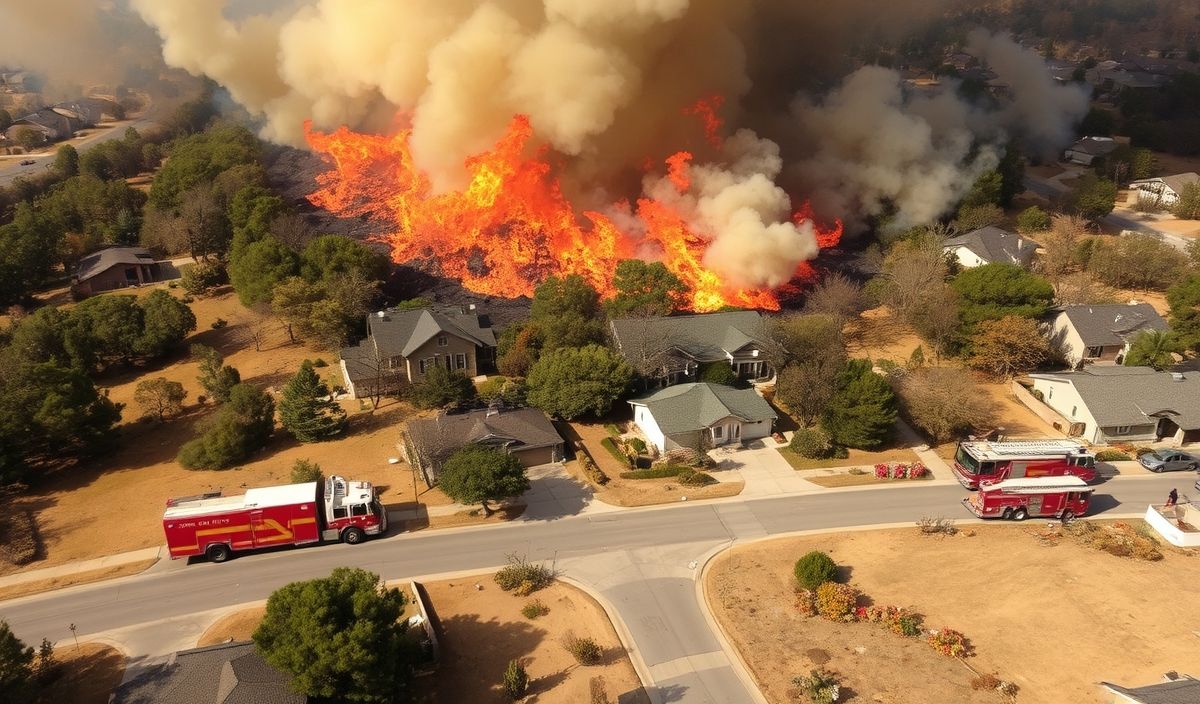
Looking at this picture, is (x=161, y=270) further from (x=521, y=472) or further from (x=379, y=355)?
(x=521, y=472)

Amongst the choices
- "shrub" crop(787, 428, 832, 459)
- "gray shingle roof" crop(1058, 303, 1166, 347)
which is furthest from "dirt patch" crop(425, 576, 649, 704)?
"gray shingle roof" crop(1058, 303, 1166, 347)

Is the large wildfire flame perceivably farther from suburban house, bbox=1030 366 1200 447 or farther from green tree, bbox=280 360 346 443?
suburban house, bbox=1030 366 1200 447

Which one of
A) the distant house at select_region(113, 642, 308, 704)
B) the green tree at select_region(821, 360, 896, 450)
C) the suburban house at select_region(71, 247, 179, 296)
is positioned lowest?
the distant house at select_region(113, 642, 308, 704)

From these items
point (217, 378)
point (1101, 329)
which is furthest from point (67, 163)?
point (1101, 329)

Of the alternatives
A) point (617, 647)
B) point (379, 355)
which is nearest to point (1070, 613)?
point (617, 647)

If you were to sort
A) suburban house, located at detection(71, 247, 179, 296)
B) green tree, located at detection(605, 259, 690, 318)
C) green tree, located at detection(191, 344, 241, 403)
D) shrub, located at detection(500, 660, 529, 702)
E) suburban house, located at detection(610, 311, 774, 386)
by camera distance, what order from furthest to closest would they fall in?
suburban house, located at detection(71, 247, 179, 296) < green tree, located at detection(605, 259, 690, 318) < suburban house, located at detection(610, 311, 774, 386) < green tree, located at detection(191, 344, 241, 403) < shrub, located at detection(500, 660, 529, 702)
